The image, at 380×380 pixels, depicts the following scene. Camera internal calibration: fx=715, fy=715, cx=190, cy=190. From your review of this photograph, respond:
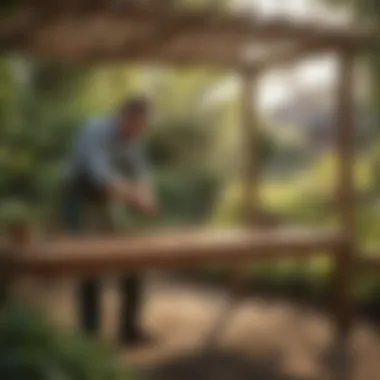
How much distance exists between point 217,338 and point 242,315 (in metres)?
0.55

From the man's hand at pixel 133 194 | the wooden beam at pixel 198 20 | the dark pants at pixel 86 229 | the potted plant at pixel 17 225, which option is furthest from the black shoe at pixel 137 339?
the wooden beam at pixel 198 20

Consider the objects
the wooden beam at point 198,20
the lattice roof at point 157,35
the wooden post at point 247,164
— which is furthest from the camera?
the wooden post at point 247,164

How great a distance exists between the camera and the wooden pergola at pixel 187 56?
9.36 ft

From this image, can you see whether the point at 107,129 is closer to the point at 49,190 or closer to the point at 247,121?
the point at 49,190

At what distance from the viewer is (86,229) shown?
3.44 m

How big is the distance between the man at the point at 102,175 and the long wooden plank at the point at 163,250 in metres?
0.17

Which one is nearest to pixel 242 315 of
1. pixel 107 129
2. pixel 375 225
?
pixel 375 225

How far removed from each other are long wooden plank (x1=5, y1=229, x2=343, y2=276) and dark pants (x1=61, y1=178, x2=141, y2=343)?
5.6 inches

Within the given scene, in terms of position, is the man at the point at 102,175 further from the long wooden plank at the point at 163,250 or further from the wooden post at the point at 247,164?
the wooden post at the point at 247,164

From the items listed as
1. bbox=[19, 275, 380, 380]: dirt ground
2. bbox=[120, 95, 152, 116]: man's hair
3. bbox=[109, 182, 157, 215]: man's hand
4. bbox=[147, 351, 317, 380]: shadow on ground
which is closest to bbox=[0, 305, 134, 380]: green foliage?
bbox=[19, 275, 380, 380]: dirt ground

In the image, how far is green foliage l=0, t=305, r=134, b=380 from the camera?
2.27 m

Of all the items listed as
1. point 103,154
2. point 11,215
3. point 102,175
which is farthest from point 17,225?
point 103,154

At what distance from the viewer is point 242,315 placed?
4.33 meters

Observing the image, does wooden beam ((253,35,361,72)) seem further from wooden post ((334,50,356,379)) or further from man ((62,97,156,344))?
man ((62,97,156,344))
